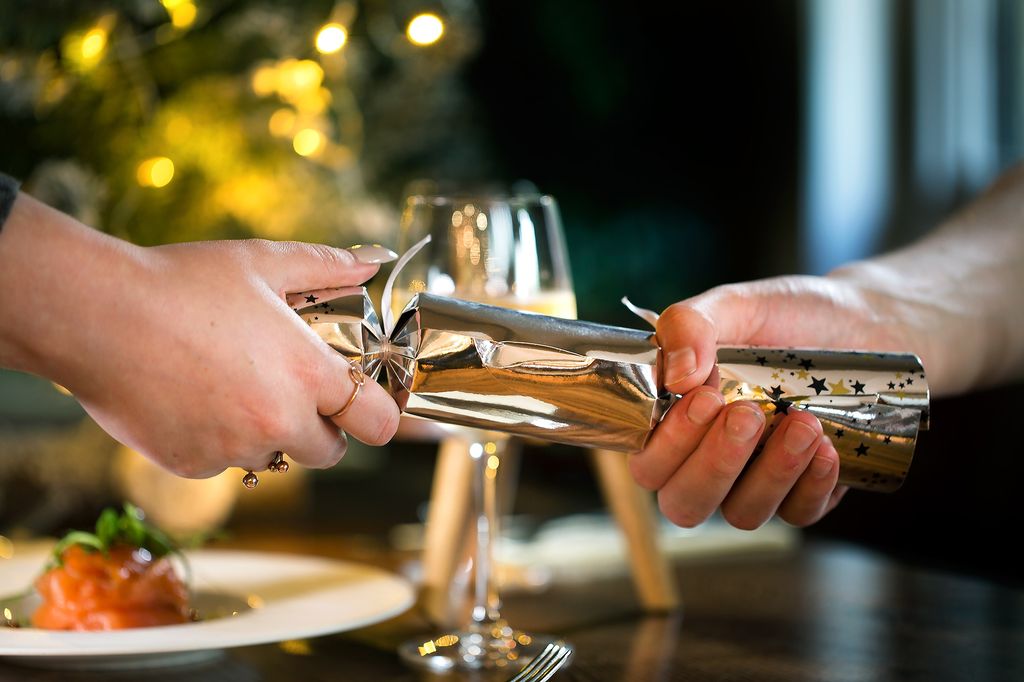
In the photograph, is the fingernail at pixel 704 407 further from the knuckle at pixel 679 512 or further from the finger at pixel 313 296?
the finger at pixel 313 296

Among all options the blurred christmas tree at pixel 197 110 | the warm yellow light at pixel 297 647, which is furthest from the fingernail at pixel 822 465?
the blurred christmas tree at pixel 197 110

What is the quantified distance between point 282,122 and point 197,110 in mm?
117

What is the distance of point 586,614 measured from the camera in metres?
0.87

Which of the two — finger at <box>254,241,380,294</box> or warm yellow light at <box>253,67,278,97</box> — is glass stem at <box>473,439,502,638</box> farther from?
warm yellow light at <box>253,67,278,97</box>

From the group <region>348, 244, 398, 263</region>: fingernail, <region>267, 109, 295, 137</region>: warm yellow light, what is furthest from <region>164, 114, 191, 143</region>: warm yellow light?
<region>348, 244, 398, 263</region>: fingernail

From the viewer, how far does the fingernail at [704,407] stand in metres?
0.64

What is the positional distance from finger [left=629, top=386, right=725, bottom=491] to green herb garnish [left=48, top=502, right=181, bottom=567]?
0.36 metres

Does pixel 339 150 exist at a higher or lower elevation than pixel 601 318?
higher

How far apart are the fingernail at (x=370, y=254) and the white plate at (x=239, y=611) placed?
218 mm

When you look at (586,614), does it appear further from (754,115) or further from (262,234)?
(754,115)

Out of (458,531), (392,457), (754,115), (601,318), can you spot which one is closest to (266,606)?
(458,531)

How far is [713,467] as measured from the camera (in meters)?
0.68

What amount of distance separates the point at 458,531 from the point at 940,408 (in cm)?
142

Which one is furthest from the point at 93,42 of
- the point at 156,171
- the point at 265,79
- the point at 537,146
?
the point at 537,146
